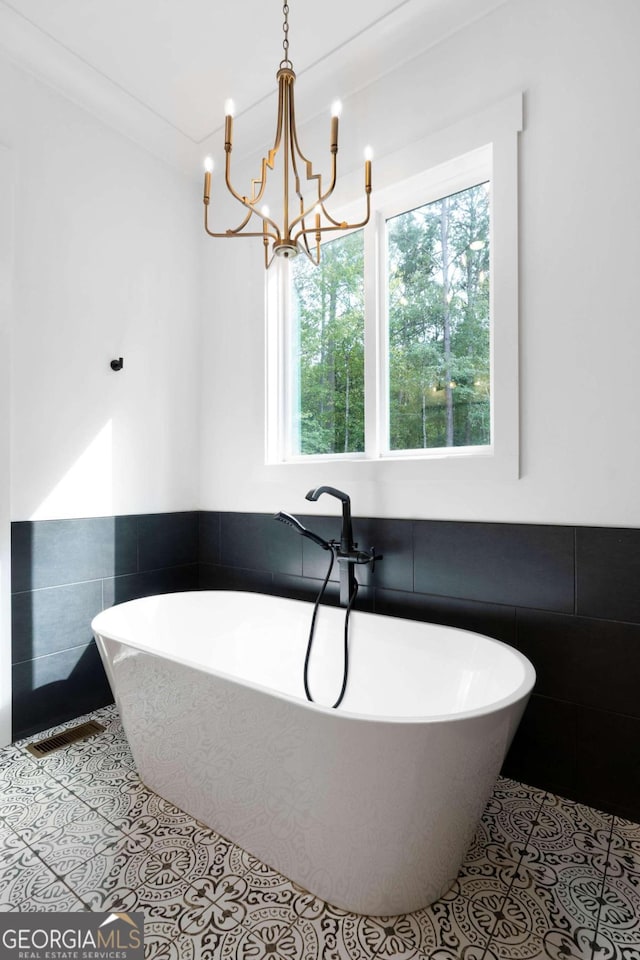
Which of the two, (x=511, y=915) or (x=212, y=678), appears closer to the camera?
(x=511, y=915)

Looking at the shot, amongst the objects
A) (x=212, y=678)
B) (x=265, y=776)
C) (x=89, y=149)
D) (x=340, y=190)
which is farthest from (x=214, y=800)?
(x=89, y=149)

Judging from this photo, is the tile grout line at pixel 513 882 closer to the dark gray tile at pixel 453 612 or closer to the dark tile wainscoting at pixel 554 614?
the dark tile wainscoting at pixel 554 614

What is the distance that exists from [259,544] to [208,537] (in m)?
0.42

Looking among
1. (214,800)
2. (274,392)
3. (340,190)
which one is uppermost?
(340,190)

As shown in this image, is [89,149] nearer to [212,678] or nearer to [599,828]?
[212,678]

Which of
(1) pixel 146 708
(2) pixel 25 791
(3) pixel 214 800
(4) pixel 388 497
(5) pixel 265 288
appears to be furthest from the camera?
(5) pixel 265 288

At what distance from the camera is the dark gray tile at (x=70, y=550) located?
207 cm

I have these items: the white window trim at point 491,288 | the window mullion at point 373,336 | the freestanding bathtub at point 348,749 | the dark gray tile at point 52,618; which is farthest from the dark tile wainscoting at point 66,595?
the window mullion at point 373,336

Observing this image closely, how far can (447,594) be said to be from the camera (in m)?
1.91

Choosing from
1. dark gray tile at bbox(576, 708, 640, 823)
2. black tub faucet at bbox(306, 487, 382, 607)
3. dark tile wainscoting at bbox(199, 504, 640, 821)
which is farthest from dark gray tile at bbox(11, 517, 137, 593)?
dark gray tile at bbox(576, 708, 640, 823)

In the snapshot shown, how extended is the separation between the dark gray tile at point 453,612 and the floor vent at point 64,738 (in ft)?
4.44

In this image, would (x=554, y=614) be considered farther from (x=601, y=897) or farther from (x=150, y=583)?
(x=150, y=583)

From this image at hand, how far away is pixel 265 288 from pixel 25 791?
2.38 m

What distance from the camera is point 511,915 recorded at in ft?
4.00
